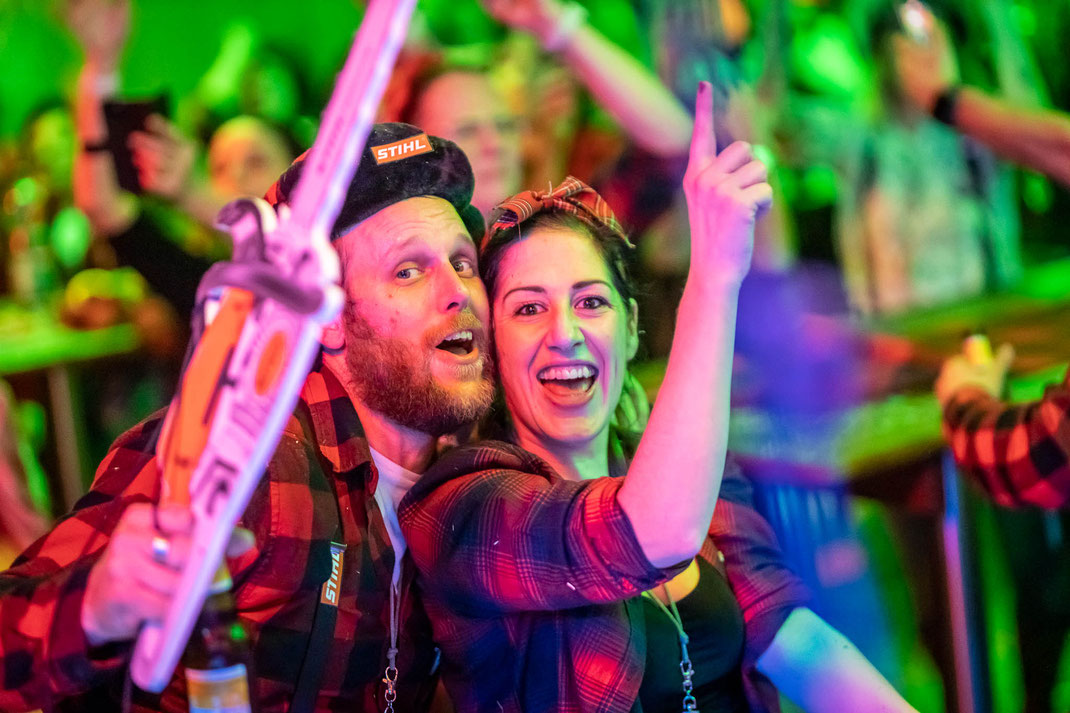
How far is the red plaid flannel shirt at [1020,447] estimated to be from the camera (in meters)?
2.06

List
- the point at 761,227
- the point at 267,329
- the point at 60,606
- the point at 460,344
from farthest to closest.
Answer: the point at 761,227 → the point at 460,344 → the point at 60,606 → the point at 267,329

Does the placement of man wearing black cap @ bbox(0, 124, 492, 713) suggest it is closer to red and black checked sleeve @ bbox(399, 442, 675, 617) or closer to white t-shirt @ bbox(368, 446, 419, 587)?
white t-shirt @ bbox(368, 446, 419, 587)

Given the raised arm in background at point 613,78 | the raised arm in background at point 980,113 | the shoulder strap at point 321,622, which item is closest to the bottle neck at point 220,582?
the shoulder strap at point 321,622

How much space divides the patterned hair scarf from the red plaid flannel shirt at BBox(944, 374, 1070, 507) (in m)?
1.06

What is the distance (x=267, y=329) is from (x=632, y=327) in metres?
0.97

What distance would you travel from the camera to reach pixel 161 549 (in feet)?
3.08

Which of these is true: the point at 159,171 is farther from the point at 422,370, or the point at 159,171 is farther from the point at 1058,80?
the point at 1058,80

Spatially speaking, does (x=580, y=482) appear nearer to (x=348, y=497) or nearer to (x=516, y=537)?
(x=516, y=537)

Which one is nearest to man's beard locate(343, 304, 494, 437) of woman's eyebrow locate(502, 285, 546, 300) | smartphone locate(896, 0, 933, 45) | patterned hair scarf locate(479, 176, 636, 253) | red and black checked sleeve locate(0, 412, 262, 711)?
woman's eyebrow locate(502, 285, 546, 300)

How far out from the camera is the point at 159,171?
9.70ft

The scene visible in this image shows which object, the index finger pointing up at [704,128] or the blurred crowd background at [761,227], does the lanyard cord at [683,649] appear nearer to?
the index finger pointing up at [704,128]

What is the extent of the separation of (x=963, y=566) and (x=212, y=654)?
7.16ft

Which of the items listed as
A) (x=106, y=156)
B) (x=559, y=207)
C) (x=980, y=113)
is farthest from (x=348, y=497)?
(x=106, y=156)

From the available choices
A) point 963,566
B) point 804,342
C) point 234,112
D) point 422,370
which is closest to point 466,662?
point 422,370
